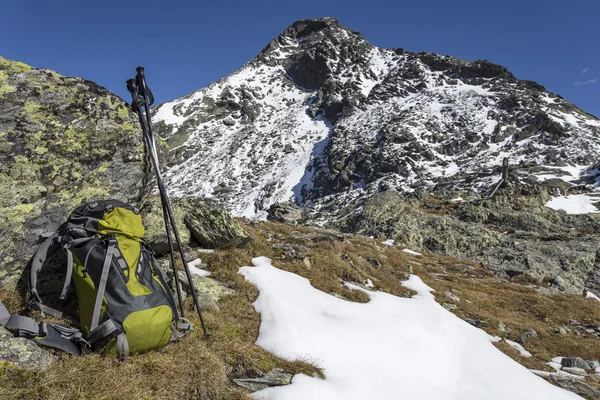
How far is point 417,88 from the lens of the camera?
11675cm

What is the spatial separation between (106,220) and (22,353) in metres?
1.80

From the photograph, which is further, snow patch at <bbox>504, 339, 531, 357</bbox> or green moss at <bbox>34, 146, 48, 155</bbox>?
snow patch at <bbox>504, 339, 531, 357</bbox>

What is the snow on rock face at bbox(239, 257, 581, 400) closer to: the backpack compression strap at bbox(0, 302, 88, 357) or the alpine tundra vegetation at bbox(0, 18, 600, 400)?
the alpine tundra vegetation at bbox(0, 18, 600, 400)

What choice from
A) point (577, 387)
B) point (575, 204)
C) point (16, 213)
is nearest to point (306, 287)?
point (577, 387)

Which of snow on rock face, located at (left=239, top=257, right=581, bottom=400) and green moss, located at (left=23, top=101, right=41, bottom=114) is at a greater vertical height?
green moss, located at (left=23, top=101, right=41, bottom=114)

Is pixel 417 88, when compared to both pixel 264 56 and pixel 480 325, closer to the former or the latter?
pixel 264 56

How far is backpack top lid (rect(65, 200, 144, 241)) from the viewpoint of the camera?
4.48m

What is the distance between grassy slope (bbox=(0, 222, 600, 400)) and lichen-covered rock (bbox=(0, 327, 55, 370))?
0.36 ft

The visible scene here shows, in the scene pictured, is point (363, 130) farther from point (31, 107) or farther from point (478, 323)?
point (31, 107)

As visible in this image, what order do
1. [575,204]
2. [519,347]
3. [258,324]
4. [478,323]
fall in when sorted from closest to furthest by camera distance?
1. [258,324]
2. [519,347]
3. [478,323]
4. [575,204]

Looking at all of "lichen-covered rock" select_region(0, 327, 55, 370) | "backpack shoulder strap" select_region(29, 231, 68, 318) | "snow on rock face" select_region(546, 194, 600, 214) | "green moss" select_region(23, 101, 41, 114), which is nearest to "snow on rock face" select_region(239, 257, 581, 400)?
"lichen-covered rock" select_region(0, 327, 55, 370)

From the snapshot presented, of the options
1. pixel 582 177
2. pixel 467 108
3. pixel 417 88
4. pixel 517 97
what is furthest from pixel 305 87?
pixel 582 177

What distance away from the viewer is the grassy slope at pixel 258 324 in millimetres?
3396

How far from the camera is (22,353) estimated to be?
324 centimetres
